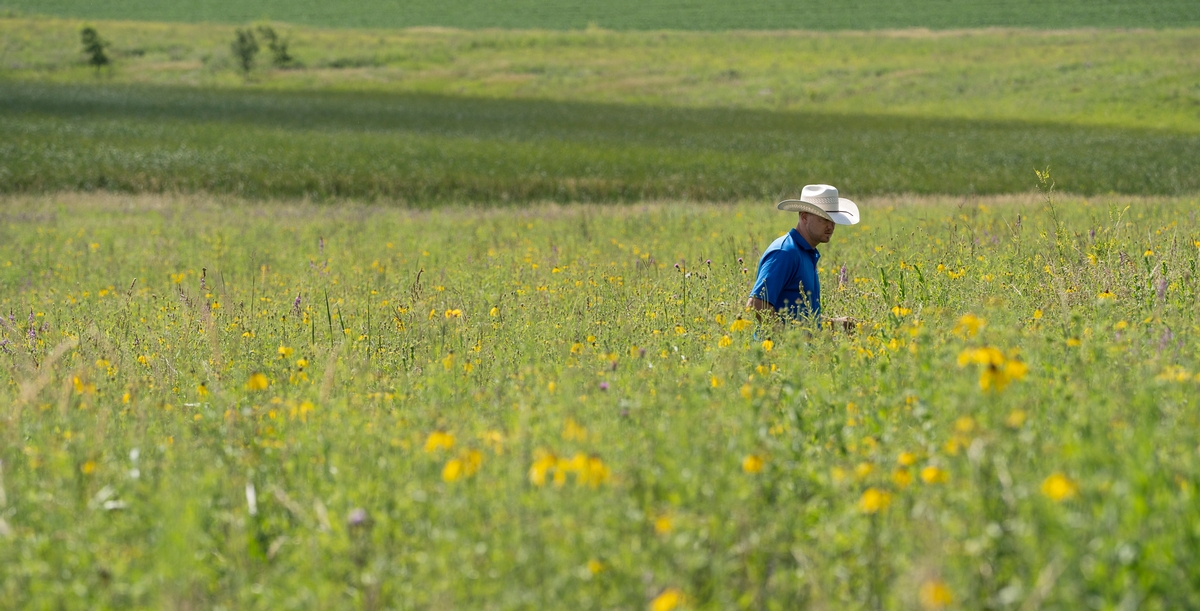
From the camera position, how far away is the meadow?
23.1 metres

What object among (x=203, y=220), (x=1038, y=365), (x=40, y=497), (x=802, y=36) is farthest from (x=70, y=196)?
(x=802, y=36)

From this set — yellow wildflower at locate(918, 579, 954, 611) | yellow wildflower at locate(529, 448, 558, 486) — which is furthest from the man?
yellow wildflower at locate(918, 579, 954, 611)

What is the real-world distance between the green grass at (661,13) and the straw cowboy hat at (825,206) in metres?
85.7

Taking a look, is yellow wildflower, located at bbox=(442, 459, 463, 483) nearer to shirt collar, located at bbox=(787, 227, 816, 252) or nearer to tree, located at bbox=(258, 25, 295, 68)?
shirt collar, located at bbox=(787, 227, 816, 252)

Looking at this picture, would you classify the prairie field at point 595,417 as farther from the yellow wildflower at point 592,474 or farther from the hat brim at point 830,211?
the hat brim at point 830,211

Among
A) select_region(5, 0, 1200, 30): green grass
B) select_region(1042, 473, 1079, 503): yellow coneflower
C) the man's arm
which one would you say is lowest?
the man's arm

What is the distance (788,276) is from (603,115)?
40.6 m

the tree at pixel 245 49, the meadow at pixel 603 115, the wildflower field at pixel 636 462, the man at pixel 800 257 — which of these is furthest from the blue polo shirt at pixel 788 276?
the tree at pixel 245 49

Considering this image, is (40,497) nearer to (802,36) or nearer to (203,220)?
(203,220)

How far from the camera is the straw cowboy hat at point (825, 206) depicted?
5793 mm

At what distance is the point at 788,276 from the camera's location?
18.8ft

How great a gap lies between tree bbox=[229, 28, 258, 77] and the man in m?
74.3

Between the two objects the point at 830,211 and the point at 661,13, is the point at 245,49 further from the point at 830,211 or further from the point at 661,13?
the point at 830,211

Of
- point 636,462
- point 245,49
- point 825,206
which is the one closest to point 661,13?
point 245,49
